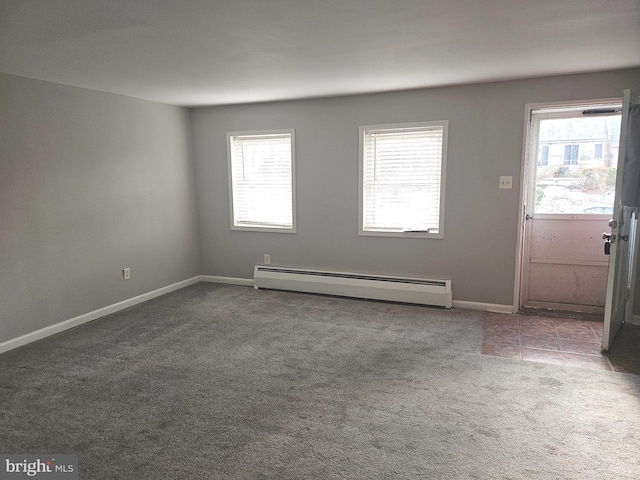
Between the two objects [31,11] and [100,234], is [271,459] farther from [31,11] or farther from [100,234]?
[100,234]

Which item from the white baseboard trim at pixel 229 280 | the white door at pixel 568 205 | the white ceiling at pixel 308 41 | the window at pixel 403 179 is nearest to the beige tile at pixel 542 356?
the white door at pixel 568 205

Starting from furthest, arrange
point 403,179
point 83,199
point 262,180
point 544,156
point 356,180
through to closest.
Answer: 1. point 262,180
2. point 356,180
3. point 403,179
4. point 544,156
5. point 83,199

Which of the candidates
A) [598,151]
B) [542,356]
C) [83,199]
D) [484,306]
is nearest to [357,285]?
[484,306]

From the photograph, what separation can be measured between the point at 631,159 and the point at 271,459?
3.25 m

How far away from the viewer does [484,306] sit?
4.30 metres

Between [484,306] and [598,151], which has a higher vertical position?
[598,151]

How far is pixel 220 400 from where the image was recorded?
2.60 metres

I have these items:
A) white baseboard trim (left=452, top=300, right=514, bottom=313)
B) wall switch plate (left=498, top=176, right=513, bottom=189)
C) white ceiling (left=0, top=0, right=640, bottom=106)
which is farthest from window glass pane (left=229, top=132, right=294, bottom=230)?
wall switch plate (left=498, top=176, right=513, bottom=189)

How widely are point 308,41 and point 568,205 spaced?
3.20 meters

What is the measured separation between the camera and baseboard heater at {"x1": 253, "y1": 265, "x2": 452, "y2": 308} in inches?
172

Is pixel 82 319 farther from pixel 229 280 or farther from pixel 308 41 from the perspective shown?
pixel 308 41

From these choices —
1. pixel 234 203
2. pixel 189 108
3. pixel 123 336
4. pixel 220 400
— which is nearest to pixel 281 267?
pixel 234 203

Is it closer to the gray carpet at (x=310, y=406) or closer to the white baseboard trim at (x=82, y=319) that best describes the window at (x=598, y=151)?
the gray carpet at (x=310, y=406)

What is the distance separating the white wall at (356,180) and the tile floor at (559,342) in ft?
1.34
